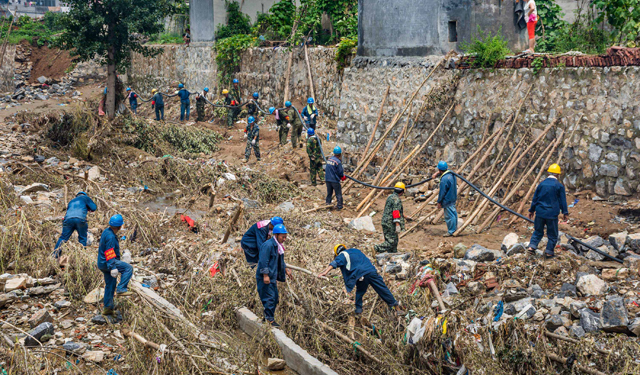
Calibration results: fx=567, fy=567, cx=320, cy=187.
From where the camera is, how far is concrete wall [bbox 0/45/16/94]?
26.3 meters

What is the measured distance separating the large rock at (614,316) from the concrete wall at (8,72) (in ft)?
90.7

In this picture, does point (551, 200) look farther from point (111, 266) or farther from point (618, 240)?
point (111, 266)

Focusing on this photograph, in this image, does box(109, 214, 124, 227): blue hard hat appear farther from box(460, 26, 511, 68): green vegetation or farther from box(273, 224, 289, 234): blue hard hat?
box(460, 26, 511, 68): green vegetation

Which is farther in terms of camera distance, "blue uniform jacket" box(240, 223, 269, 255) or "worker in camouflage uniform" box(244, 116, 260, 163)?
"worker in camouflage uniform" box(244, 116, 260, 163)

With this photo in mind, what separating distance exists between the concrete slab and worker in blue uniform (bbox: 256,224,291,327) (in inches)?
6.2

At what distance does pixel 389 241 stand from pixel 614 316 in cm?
384

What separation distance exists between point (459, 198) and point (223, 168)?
5632 mm

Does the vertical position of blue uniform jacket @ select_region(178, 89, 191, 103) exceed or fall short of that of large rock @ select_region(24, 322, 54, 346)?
it exceeds it

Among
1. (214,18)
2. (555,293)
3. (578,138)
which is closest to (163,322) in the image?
(555,293)

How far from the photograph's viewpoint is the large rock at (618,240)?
24.3 ft

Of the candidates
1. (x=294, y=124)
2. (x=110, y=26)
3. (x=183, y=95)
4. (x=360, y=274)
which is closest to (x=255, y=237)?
(x=360, y=274)

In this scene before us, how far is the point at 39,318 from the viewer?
6.53m

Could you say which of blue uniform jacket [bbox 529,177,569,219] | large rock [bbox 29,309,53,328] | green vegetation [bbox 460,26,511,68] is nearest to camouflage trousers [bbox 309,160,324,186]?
green vegetation [bbox 460,26,511,68]

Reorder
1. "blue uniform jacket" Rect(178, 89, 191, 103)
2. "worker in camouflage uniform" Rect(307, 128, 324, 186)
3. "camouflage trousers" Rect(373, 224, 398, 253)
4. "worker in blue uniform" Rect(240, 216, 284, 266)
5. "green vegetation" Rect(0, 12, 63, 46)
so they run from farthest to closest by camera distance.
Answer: "green vegetation" Rect(0, 12, 63, 46) → "blue uniform jacket" Rect(178, 89, 191, 103) → "worker in camouflage uniform" Rect(307, 128, 324, 186) → "camouflage trousers" Rect(373, 224, 398, 253) → "worker in blue uniform" Rect(240, 216, 284, 266)
